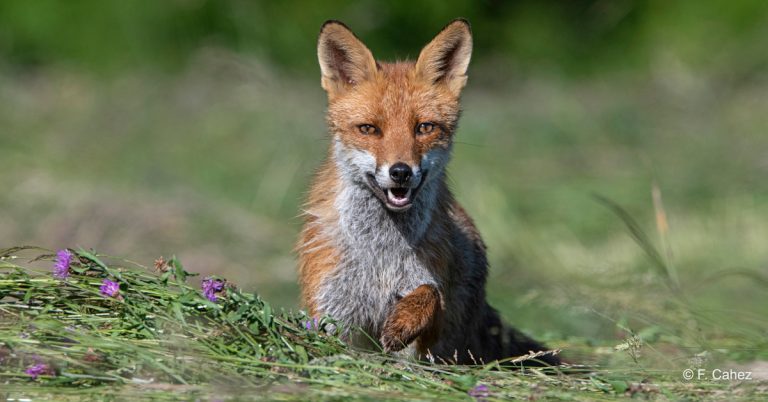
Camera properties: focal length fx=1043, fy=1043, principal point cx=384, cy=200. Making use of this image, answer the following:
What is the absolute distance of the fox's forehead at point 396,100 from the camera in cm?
578

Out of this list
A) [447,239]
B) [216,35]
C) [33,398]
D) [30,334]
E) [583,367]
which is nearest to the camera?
[33,398]

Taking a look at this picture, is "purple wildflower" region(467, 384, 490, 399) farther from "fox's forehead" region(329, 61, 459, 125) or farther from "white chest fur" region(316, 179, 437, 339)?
"fox's forehead" region(329, 61, 459, 125)

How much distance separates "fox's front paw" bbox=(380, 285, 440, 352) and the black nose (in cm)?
61

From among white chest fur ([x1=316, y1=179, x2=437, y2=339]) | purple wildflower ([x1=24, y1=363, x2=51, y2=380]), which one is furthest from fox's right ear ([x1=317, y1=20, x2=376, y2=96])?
purple wildflower ([x1=24, y1=363, x2=51, y2=380])

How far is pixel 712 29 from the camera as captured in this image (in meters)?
15.4

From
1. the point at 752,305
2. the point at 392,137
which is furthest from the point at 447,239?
the point at 752,305

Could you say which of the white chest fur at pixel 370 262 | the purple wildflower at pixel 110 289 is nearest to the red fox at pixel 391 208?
the white chest fur at pixel 370 262

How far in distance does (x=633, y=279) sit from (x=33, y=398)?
393 cm

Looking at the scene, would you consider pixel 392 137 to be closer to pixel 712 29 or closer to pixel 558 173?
pixel 558 173

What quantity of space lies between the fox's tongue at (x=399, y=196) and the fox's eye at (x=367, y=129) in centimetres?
36

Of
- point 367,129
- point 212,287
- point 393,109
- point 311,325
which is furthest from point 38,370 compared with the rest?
point 393,109

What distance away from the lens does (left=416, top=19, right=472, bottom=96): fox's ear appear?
19.9 ft

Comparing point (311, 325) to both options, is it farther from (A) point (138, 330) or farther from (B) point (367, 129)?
(B) point (367, 129)

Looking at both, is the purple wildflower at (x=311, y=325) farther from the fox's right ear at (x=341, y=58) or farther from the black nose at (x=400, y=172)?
the fox's right ear at (x=341, y=58)
